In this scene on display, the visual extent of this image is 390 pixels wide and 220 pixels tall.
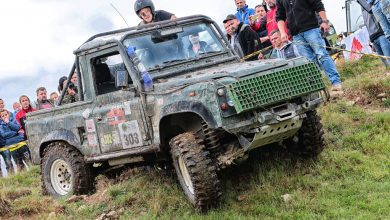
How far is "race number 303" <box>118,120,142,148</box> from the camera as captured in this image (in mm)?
6496

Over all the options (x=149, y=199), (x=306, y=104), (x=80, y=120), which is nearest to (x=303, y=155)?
(x=306, y=104)

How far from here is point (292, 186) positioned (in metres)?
5.99

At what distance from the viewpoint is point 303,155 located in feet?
21.7

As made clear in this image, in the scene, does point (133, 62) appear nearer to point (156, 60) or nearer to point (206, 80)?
point (156, 60)

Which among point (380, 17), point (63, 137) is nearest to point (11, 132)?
point (63, 137)

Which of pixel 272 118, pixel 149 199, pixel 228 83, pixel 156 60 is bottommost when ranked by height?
pixel 149 199

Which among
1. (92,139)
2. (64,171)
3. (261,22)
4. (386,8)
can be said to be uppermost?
(261,22)

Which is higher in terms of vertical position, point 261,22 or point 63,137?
point 261,22

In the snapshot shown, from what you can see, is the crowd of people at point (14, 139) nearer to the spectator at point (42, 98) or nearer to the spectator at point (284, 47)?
the spectator at point (42, 98)

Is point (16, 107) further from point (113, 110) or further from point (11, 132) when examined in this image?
point (113, 110)

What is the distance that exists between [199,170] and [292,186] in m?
1.23

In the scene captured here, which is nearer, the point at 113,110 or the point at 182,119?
the point at 182,119

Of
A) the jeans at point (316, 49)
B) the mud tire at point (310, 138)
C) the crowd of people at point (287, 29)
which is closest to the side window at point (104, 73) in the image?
the crowd of people at point (287, 29)

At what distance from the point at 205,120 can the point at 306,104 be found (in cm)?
117
